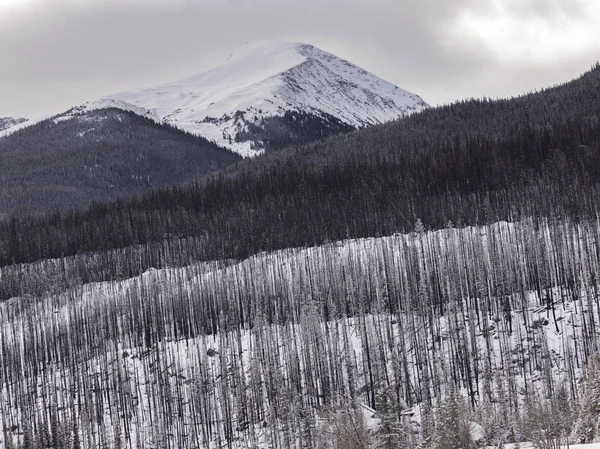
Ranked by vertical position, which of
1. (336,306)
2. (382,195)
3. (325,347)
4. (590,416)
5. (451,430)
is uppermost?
(382,195)

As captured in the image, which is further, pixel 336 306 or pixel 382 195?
pixel 382 195

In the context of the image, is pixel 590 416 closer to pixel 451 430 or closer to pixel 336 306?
pixel 451 430

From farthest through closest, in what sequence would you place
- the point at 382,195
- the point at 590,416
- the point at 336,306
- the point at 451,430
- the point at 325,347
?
the point at 382,195
the point at 336,306
the point at 325,347
the point at 451,430
the point at 590,416

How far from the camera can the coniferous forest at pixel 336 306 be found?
87.8 meters

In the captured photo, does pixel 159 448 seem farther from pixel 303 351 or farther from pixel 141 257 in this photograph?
pixel 141 257

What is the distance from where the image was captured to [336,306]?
11644 cm

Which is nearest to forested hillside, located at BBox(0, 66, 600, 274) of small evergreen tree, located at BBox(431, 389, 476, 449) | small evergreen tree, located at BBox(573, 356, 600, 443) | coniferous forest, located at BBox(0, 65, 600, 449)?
coniferous forest, located at BBox(0, 65, 600, 449)

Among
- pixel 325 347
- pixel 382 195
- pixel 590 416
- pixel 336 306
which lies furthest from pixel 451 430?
pixel 382 195

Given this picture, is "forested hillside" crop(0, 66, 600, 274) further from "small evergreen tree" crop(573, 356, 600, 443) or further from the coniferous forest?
"small evergreen tree" crop(573, 356, 600, 443)

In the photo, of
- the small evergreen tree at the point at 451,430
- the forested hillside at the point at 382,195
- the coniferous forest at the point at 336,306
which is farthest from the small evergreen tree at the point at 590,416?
the forested hillside at the point at 382,195

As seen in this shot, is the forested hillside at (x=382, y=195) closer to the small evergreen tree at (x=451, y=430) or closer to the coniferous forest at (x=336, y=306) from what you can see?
the coniferous forest at (x=336, y=306)

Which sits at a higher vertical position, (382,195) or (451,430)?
(382,195)

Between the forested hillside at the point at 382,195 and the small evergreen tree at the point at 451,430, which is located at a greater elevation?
the forested hillside at the point at 382,195

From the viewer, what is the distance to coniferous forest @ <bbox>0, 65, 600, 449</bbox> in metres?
87.8
